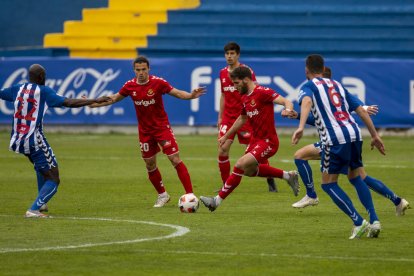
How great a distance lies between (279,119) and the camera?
96.4 feet

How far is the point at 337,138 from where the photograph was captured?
1110cm

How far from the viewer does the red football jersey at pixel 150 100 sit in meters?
14.4

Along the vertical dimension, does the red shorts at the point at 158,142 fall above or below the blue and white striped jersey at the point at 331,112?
below

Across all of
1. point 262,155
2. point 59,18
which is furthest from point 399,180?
point 59,18

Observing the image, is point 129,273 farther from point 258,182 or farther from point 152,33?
point 152,33

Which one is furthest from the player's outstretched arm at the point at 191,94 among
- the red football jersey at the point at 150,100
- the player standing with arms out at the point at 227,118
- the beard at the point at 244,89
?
the player standing with arms out at the point at 227,118

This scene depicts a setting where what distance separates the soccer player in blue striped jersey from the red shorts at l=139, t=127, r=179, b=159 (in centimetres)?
346

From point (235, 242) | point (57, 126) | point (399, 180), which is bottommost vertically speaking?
point (57, 126)

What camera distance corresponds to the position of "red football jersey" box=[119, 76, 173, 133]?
566 inches

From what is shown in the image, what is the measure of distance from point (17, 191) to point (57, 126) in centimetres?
1418

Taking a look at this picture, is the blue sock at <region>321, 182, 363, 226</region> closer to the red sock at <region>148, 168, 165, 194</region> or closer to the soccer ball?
the soccer ball

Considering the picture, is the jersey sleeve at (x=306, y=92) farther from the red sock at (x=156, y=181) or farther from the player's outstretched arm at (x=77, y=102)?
the red sock at (x=156, y=181)

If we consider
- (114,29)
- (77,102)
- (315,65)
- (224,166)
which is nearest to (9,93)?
(77,102)

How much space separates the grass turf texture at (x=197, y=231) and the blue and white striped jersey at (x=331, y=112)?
1.02 metres
